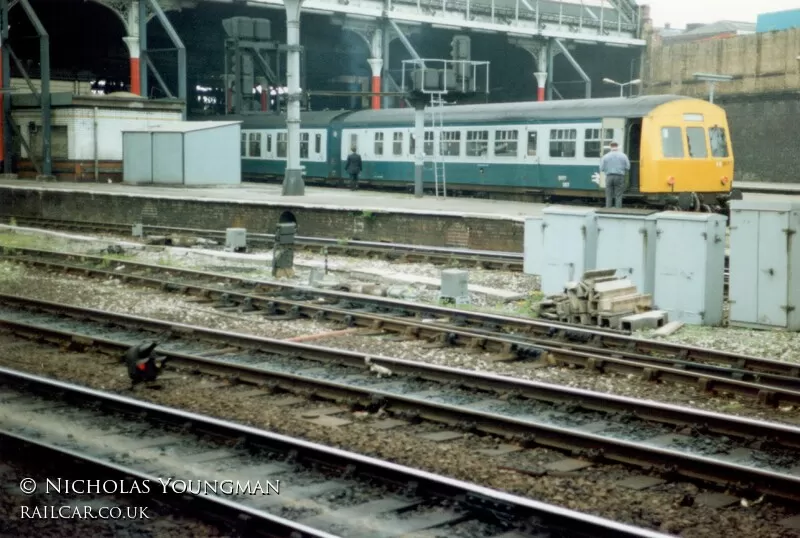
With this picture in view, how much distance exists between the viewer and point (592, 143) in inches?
979

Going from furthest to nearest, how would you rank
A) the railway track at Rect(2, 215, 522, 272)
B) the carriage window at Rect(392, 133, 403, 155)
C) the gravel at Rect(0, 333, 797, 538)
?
the carriage window at Rect(392, 133, 403, 155), the railway track at Rect(2, 215, 522, 272), the gravel at Rect(0, 333, 797, 538)

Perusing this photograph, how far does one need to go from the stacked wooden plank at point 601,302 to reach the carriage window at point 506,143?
1547cm

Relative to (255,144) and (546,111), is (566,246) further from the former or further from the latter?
(255,144)

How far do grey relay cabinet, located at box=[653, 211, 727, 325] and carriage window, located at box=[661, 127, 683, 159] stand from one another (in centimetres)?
1170

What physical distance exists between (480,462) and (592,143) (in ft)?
62.4

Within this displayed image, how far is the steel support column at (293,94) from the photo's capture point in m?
25.5

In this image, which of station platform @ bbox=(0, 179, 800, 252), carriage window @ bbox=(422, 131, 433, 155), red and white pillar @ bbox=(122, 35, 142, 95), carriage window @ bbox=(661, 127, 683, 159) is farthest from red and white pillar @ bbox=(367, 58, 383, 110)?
carriage window @ bbox=(661, 127, 683, 159)

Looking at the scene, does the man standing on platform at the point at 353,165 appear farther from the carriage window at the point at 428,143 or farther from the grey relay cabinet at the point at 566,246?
the grey relay cabinet at the point at 566,246

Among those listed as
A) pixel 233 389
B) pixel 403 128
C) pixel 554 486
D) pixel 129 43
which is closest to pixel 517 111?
pixel 403 128

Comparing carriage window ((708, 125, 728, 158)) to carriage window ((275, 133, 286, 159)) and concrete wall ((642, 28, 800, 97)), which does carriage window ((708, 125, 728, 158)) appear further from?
concrete wall ((642, 28, 800, 97))

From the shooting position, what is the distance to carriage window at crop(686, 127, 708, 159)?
24.1 metres

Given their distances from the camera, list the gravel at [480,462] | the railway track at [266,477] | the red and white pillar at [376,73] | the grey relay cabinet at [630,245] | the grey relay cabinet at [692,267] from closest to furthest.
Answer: the railway track at [266,477]
the gravel at [480,462]
the grey relay cabinet at [692,267]
the grey relay cabinet at [630,245]
the red and white pillar at [376,73]

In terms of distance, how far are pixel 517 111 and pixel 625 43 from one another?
2726cm

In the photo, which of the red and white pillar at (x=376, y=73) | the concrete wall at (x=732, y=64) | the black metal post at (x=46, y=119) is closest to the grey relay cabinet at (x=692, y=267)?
the black metal post at (x=46, y=119)
